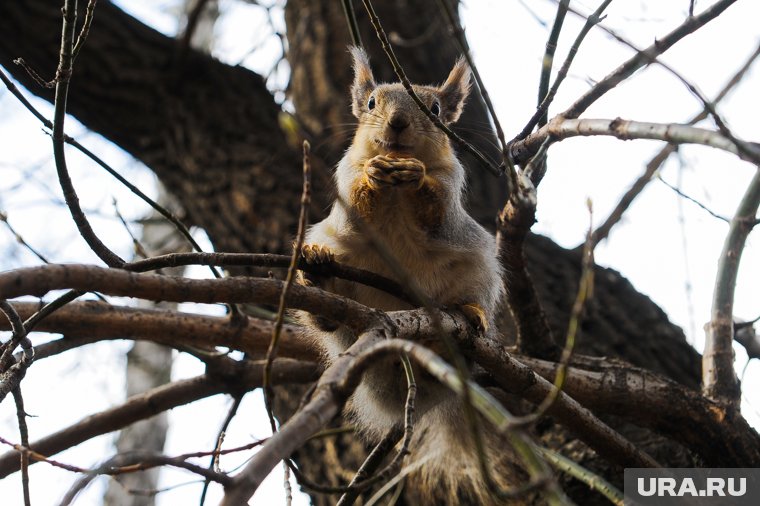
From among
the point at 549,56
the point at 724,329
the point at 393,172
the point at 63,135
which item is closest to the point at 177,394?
the point at 393,172

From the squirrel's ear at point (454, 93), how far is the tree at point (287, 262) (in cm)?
21

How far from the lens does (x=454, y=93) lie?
11.4 ft

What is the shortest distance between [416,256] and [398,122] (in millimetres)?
507

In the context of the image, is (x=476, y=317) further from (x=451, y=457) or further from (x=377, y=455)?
(x=451, y=457)

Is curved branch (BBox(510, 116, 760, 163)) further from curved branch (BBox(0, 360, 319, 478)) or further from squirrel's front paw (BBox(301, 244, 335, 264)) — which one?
curved branch (BBox(0, 360, 319, 478))

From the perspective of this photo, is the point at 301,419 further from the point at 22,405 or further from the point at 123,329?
the point at 123,329

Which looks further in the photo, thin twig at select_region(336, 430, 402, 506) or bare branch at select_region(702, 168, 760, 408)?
bare branch at select_region(702, 168, 760, 408)

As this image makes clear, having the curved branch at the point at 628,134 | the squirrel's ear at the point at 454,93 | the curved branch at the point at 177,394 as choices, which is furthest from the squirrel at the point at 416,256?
the curved branch at the point at 628,134

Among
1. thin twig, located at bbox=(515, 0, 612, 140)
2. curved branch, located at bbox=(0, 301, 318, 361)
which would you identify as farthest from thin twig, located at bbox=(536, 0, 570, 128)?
curved branch, located at bbox=(0, 301, 318, 361)

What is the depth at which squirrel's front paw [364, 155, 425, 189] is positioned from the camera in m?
2.55

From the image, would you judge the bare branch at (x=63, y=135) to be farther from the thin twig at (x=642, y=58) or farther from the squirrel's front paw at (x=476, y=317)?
the thin twig at (x=642, y=58)

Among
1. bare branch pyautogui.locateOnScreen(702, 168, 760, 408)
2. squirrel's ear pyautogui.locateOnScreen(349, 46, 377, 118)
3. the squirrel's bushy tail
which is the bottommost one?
the squirrel's bushy tail

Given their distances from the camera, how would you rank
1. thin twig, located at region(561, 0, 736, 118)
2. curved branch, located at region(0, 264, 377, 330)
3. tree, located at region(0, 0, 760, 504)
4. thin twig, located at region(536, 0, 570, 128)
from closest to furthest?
1. curved branch, located at region(0, 264, 377, 330)
2. tree, located at region(0, 0, 760, 504)
3. thin twig, located at region(561, 0, 736, 118)
4. thin twig, located at region(536, 0, 570, 128)

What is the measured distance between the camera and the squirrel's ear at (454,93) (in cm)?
345
